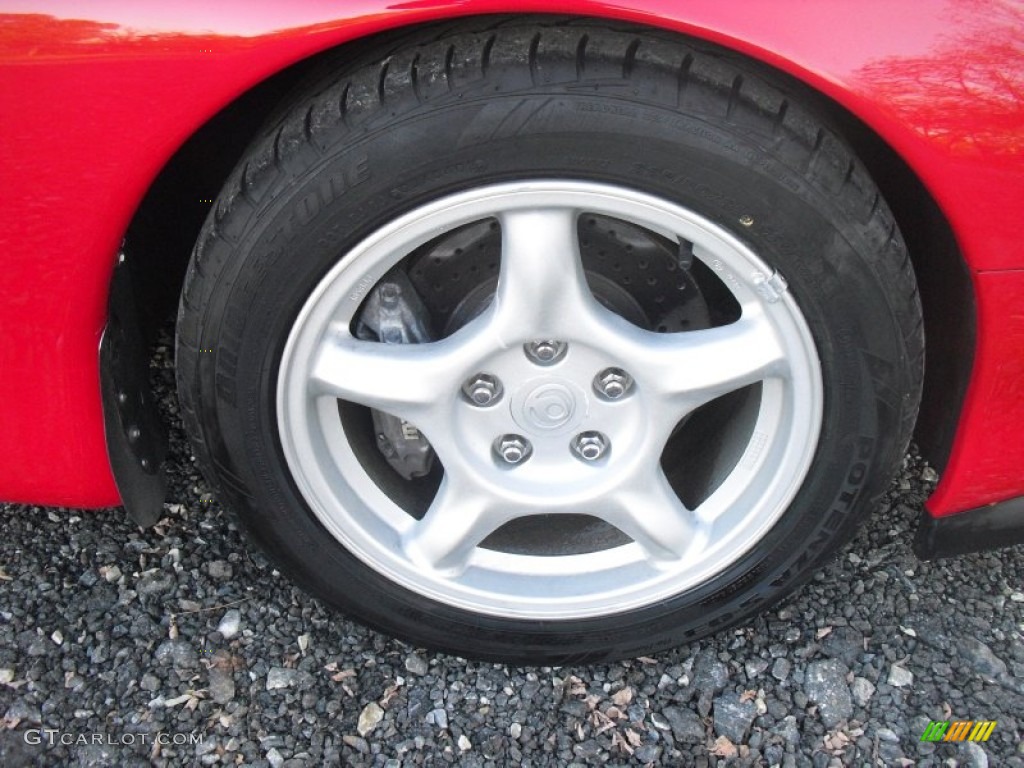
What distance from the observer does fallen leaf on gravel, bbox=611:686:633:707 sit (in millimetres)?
1818

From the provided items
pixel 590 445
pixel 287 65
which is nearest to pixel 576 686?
pixel 590 445

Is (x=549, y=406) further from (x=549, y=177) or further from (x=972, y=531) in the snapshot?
(x=972, y=531)

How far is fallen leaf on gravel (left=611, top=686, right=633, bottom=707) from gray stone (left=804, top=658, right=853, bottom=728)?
0.32m

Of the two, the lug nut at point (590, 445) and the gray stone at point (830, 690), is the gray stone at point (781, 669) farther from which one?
the lug nut at point (590, 445)

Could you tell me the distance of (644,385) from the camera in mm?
1605

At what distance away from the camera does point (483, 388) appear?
5.41ft

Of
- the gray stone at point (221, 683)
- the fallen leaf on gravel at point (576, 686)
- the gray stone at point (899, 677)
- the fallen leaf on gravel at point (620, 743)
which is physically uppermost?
the gray stone at point (221, 683)

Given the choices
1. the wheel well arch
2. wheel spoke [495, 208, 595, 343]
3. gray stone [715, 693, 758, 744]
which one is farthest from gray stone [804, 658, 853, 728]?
wheel spoke [495, 208, 595, 343]

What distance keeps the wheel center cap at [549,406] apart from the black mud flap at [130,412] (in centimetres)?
65

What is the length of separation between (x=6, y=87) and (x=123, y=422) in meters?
0.60

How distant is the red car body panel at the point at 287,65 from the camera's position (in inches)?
49.9

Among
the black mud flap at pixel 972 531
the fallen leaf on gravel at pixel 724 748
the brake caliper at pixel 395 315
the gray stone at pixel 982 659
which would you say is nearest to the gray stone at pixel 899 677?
the gray stone at pixel 982 659

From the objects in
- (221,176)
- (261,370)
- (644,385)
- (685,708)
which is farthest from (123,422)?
(685,708)

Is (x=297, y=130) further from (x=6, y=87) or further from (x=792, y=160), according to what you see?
(x=792, y=160)
